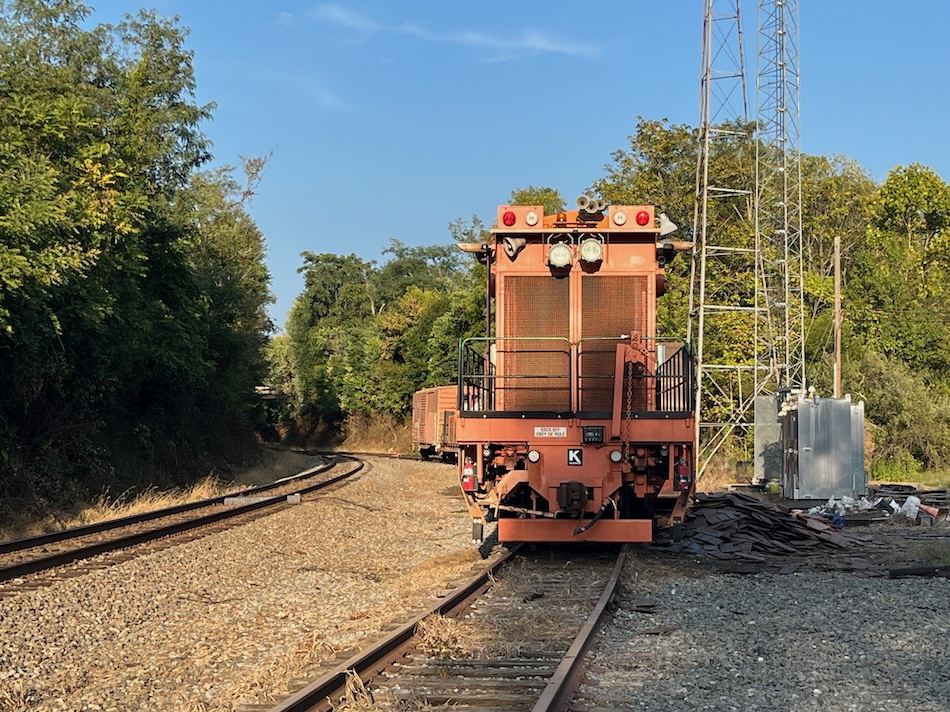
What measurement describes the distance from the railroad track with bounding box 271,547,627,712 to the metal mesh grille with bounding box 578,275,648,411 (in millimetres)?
2648

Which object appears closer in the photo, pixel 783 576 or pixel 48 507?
pixel 783 576

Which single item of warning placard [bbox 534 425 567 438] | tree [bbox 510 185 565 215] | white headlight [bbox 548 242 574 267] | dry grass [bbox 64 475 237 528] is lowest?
dry grass [bbox 64 475 237 528]

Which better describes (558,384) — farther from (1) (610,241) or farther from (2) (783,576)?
(2) (783,576)

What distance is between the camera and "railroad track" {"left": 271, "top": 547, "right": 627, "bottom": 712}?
18.2 ft

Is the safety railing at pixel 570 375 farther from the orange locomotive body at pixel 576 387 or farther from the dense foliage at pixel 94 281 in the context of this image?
the dense foliage at pixel 94 281

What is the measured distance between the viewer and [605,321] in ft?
38.4

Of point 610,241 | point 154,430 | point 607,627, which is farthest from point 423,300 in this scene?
point 607,627

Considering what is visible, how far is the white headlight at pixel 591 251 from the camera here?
11.4 m

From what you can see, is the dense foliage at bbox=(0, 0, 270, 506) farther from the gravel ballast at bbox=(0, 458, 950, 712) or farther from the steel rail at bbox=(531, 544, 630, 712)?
the steel rail at bbox=(531, 544, 630, 712)

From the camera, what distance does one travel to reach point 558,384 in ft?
38.6

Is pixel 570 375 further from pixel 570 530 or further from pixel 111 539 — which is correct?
pixel 111 539

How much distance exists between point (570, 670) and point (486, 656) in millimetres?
858

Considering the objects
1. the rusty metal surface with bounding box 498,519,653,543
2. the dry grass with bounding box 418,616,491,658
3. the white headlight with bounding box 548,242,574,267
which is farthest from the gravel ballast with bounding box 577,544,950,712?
the white headlight with bounding box 548,242,574,267

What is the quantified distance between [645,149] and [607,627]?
3660cm
